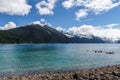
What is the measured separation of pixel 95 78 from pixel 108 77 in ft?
5.28

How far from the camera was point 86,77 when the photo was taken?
25047mm

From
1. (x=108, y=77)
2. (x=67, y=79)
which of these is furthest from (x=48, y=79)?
(x=108, y=77)

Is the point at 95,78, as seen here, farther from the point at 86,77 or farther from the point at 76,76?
the point at 76,76

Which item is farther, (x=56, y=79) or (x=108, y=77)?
(x=56, y=79)

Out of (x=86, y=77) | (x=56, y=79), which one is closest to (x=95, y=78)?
(x=86, y=77)

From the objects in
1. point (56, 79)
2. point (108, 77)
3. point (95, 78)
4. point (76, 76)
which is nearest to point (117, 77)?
point (108, 77)

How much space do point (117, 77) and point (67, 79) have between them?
6.23m

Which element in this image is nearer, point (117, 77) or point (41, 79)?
point (117, 77)

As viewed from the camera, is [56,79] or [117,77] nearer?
[117,77]

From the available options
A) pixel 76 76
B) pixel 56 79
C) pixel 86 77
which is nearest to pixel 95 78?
pixel 86 77

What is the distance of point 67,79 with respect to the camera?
25.3 m

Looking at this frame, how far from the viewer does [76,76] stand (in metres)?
26.4

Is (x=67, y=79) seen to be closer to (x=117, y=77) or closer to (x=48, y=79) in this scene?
(x=48, y=79)

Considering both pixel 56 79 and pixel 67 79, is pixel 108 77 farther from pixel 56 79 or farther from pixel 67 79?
pixel 56 79
